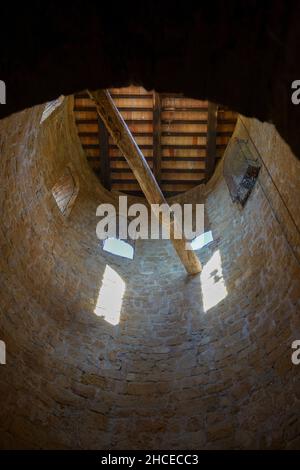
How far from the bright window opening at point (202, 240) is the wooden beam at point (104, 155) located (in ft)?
10.7

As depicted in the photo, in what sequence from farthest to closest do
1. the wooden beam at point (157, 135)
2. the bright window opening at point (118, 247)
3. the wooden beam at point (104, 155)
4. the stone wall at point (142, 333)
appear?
the wooden beam at point (104, 155)
the wooden beam at point (157, 135)
the bright window opening at point (118, 247)
the stone wall at point (142, 333)

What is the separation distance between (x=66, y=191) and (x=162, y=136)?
3.28m

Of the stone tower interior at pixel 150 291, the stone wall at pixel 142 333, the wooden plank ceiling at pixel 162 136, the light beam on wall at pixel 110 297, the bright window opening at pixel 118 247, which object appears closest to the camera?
the stone tower interior at pixel 150 291

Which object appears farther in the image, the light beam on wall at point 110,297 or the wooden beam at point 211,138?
the wooden beam at point 211,138

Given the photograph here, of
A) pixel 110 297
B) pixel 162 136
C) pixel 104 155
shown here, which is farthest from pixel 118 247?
pixel 162 136

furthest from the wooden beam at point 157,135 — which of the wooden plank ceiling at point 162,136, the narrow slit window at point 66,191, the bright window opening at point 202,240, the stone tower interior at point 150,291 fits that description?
the bright window opening at point 202,240

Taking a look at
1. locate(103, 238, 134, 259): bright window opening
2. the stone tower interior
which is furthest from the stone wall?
locate(103, 238, 134, 259): bright window opening

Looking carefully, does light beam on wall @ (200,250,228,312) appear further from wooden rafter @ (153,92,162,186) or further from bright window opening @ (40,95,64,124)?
bright window opening @ (40,95,64,124)

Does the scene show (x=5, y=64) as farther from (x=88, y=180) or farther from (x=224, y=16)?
(x=88, y=180)

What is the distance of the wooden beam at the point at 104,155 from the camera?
10559 millimetres

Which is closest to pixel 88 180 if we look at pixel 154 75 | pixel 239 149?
pixel 239 149

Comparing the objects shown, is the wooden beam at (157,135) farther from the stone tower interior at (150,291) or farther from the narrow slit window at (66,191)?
the narrow slit window at (66,191)

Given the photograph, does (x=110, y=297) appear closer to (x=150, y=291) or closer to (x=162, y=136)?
(x=150, y=291)

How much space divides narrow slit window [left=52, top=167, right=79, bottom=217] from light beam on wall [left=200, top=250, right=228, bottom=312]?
3141 millimetres
